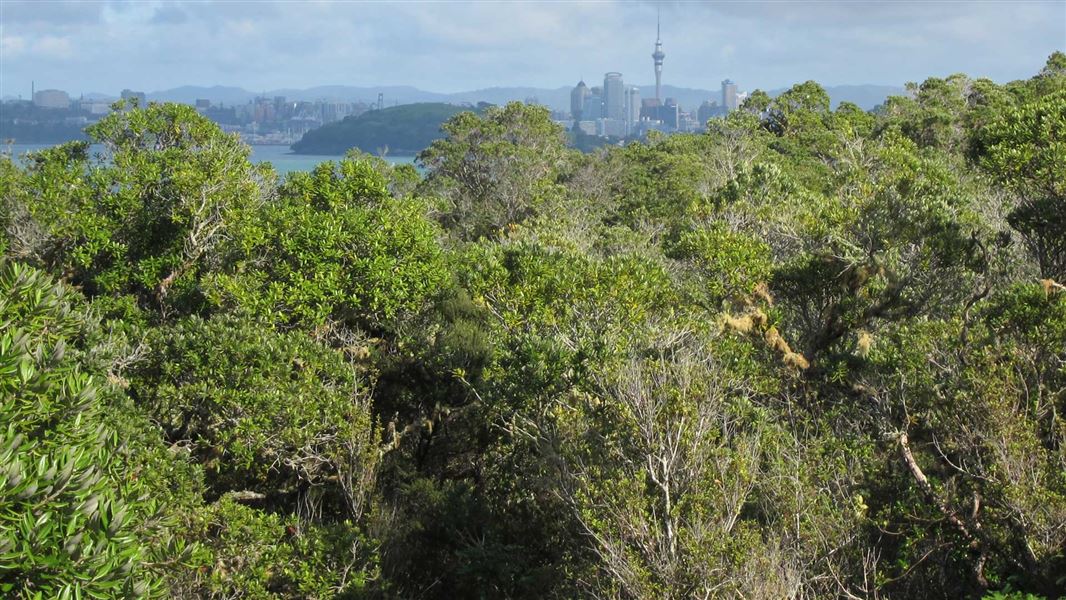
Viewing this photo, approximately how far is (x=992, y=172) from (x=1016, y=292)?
3472mm

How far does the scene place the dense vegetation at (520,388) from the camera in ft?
26.3

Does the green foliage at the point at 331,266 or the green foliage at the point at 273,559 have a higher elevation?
the green foliage at the point at 331,266

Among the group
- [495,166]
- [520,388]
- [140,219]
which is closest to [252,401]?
[520,388]

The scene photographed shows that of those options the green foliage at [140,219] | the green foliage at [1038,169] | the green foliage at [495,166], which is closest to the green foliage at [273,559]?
the green foliage at [140,219]

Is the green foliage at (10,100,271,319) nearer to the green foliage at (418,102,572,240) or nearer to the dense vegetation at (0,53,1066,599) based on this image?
the dense vegetation at (0,53,1066,599)

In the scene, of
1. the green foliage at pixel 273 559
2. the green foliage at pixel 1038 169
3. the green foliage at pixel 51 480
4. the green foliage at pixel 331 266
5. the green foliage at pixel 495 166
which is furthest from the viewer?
the green foliage at pixel 495 166

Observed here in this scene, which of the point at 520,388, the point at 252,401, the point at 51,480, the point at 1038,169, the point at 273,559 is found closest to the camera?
the point at 51,480

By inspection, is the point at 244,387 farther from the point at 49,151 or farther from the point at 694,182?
the point at 694,182

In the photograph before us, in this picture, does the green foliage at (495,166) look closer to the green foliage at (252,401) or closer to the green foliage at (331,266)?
the green foliage at (331,266)

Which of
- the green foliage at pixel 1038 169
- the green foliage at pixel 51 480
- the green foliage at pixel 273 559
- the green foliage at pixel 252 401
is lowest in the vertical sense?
the green foliage at pixel 273 559

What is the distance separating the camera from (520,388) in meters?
10.8

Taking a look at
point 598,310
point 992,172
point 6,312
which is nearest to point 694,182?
point 992,172

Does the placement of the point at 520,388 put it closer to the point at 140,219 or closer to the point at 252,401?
the point at 252,401

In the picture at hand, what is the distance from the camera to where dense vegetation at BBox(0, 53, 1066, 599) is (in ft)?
26.3
